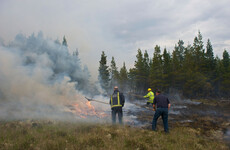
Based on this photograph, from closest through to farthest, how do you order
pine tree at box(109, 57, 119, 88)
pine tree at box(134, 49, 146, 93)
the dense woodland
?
the dense woodland, pine tree at box(134, 49, 146, 93), pine tree at box(109, 57, 119, 88)

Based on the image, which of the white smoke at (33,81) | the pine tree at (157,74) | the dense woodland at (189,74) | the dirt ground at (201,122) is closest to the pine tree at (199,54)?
the dense woodland at (189,74)

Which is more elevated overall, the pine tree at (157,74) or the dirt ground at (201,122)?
the pine tree at (157,74)

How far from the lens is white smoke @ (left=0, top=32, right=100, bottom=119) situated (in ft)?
34.6

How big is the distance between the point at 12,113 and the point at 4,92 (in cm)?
155

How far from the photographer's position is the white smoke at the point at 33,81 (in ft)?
34.6

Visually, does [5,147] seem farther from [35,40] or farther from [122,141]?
[35,40]

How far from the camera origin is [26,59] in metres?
11.9

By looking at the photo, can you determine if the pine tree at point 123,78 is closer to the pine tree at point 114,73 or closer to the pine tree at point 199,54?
the pine tree at point 114,73

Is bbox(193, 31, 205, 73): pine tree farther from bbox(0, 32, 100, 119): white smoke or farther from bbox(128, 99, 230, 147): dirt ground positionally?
bbox(0, 32, 100, 119): white smoke

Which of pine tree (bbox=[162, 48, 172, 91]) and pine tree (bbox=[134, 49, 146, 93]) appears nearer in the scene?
pine tree (bbox=[162, 48, 172, 91])

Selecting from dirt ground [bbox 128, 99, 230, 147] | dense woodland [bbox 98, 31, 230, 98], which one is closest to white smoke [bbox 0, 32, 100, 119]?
dirt ground [bbox 128, 99, 230, 147]

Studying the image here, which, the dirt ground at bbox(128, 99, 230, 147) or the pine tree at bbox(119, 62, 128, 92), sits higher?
the pine tree at bbox(119, 62, 128, 92)

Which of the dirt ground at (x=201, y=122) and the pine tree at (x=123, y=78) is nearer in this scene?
the dirt ground at (x=201, y=122)

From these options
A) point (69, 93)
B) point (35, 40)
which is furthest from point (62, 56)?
point (69, 93)
